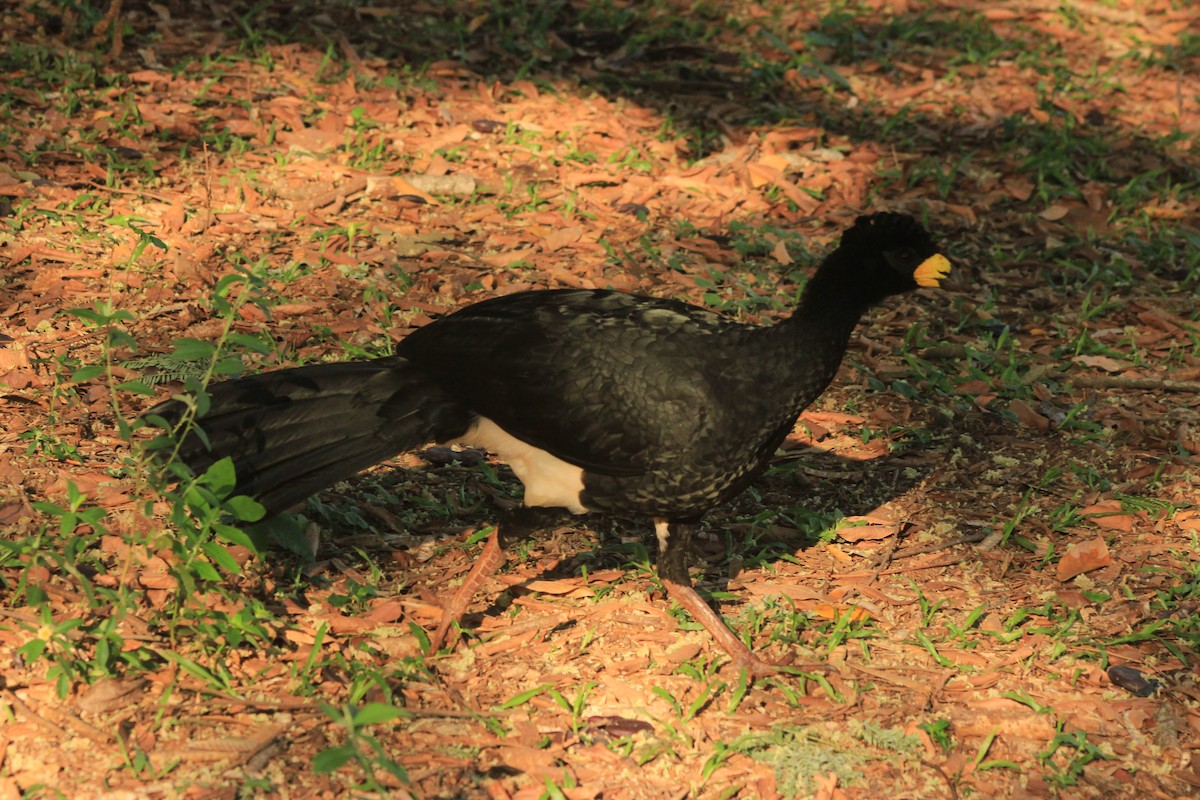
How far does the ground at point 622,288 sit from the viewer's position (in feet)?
13.5

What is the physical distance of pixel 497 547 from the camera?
4.80 meters

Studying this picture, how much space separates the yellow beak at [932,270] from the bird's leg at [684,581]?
125 centimetres

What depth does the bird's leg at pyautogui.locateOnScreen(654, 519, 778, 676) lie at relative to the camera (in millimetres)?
4684

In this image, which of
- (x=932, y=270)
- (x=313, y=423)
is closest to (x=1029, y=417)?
(x=932, y=270)

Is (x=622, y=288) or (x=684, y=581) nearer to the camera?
(x=684, y=581)

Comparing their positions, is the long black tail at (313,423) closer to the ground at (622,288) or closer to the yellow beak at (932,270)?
the ground at (622,288)

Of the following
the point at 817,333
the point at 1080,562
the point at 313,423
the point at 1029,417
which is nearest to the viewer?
the point at 313,423

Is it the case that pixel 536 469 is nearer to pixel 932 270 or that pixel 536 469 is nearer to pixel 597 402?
pixel 597 402

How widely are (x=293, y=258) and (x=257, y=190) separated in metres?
0.69

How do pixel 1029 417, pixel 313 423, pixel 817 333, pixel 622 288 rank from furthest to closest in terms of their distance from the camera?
1. pixel 622 288
2. pixel 1029 417
3. pixel 817 333
4. pixel 313 423

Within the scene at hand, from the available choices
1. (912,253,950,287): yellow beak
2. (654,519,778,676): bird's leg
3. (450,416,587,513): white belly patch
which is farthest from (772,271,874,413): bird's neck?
(450,416,587,513): white belly patch

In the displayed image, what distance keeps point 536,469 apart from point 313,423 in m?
0.83

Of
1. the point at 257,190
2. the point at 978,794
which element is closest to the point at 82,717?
the point at 978,794

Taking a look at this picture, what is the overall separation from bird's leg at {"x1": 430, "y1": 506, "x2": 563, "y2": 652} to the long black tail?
1.31ft
